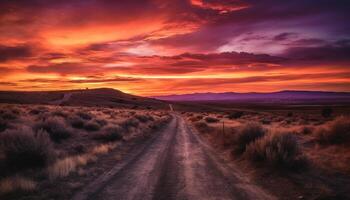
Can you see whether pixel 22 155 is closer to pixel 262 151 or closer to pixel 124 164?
pixel 124 164

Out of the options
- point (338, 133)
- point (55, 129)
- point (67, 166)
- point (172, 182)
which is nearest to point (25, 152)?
point (67, 166)

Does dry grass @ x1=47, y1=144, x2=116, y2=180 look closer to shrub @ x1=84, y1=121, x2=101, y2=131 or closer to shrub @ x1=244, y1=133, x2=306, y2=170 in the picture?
shrub @ x1=244, y1=133, x2=306, y2=170

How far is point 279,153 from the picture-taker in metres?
10.8

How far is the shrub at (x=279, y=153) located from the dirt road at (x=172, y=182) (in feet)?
4.42

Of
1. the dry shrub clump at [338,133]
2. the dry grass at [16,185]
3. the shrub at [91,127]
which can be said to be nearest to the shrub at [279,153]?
the dry shrub clump at [338,133]

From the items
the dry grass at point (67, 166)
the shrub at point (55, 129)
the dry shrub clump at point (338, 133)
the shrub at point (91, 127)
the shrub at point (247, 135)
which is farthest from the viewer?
the shrub at point (91, 127)

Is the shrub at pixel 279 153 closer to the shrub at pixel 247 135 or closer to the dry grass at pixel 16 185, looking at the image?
the shrub at pixel 247 135

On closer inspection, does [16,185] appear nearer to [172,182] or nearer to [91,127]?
[172,182]

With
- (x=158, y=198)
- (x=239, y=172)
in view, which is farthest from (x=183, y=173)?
(x=158, y=198)

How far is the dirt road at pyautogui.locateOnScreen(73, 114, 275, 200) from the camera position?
786cm

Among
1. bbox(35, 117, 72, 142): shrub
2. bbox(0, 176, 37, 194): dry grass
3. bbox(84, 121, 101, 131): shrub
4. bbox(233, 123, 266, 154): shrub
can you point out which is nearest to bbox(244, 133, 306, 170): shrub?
bbox(233, 123, 266, 154): shrub

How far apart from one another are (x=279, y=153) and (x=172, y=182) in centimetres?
459

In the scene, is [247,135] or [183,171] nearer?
[183,171]

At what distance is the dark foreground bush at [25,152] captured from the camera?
→ 1047cm
